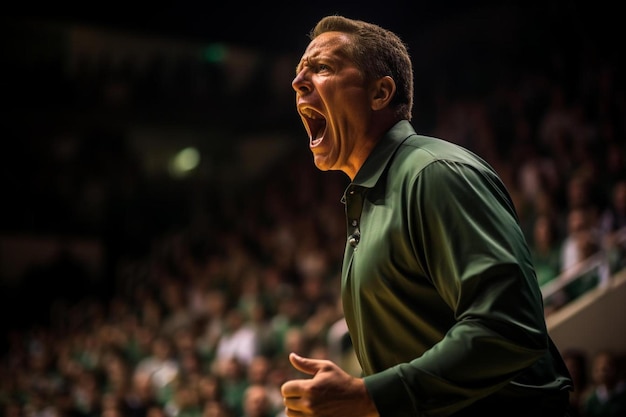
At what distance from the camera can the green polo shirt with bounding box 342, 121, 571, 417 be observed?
124 centimetres

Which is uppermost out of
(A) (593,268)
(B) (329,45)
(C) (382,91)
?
(B) (329,45)

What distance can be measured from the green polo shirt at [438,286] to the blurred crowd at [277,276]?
3195 mm

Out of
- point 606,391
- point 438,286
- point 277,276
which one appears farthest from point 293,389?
point 277,276

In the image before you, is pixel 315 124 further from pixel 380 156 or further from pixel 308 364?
pixel 308 364

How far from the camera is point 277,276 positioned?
7977mm

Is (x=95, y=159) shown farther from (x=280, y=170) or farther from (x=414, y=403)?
(x=414, y=403)

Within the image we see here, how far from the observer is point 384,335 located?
57.6 inches

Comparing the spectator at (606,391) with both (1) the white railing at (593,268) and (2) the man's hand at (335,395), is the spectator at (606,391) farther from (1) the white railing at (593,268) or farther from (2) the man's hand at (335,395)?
(2) the man's hand at (335,395)

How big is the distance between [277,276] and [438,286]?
6.67 metres

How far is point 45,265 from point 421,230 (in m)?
11.9

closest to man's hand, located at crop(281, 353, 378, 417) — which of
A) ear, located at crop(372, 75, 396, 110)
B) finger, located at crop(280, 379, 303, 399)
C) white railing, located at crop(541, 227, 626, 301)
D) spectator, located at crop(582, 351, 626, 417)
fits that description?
finger, located at crop(280, 379, 303, 399)

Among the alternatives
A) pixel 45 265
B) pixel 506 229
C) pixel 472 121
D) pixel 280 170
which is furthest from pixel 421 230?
pixel 45 265

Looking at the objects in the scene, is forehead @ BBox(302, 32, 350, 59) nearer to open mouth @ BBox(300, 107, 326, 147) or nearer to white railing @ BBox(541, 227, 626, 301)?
open mouth @ BBox(300, 107, 326, 147)

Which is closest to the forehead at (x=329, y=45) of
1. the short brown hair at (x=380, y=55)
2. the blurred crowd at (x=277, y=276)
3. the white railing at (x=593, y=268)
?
the short brown hair at (x=380, y=55)
